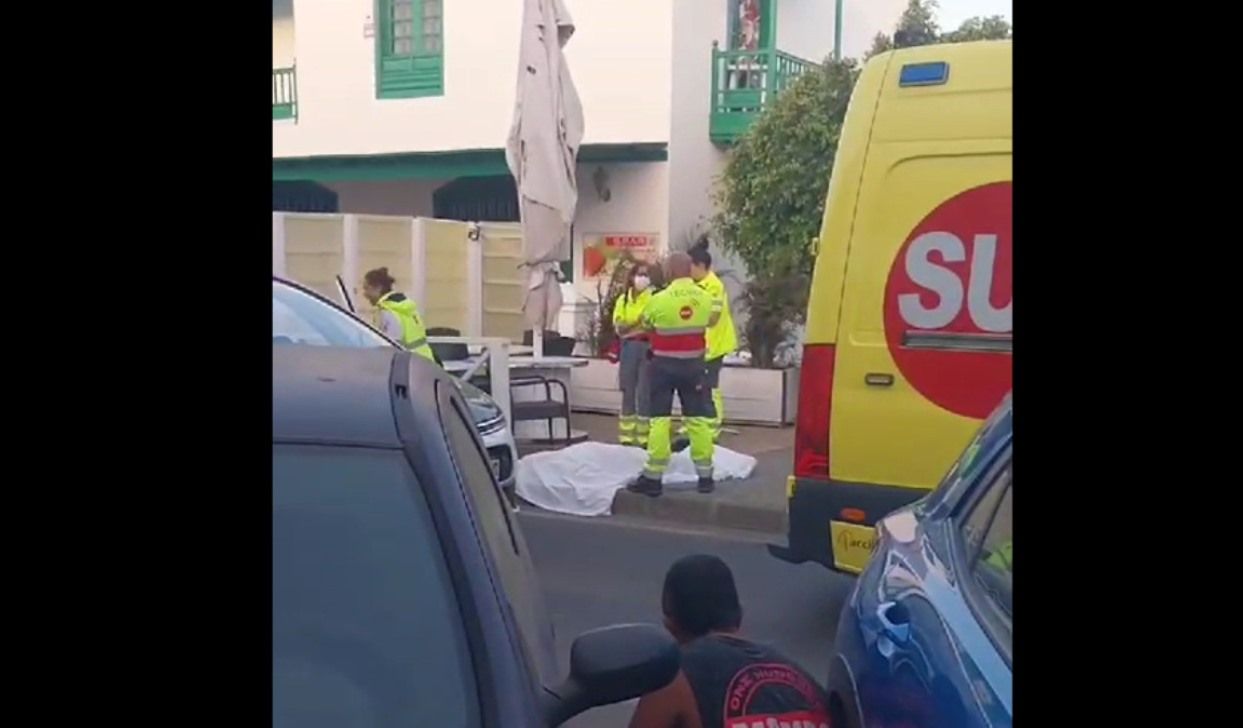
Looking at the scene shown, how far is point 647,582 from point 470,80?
36.1 ft

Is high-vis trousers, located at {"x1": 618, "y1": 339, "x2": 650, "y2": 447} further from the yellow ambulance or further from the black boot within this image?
the yellow ambulance

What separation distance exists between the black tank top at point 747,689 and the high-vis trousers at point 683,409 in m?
6.07

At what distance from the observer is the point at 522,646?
2.32 m

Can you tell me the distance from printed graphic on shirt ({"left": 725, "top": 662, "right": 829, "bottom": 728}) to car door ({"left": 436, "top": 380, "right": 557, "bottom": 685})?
0.38 metres

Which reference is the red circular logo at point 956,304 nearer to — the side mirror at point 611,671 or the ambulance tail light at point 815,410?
the ambulance tail light at point 815,410

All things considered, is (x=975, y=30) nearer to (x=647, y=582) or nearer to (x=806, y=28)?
(x=806, y=28)

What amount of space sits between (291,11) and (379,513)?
18.1 meters

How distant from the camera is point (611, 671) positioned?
2363 mm

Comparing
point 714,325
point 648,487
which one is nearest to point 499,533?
point 648,487

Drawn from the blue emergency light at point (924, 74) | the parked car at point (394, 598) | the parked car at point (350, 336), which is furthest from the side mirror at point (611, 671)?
the parked car at point (350, 336)

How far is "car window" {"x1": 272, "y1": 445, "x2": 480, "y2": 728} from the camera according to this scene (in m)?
2.20

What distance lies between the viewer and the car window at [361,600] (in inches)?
86.4

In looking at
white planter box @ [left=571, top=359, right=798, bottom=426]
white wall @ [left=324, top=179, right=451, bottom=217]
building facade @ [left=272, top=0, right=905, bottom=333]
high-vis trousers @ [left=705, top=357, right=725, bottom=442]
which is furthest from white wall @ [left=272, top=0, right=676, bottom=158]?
high-vis trousers @ [left=705, top=357, right=725, bottom=442]
